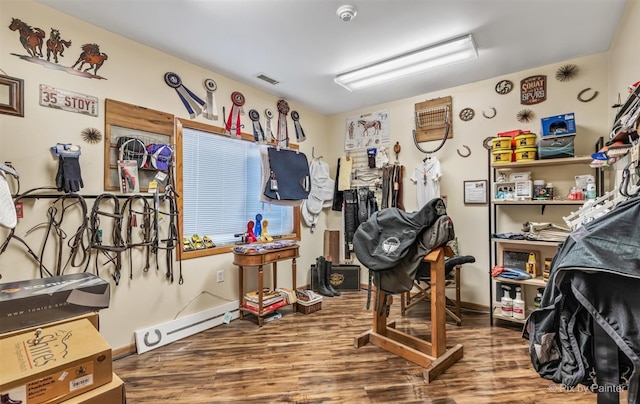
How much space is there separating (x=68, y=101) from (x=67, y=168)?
0.54m

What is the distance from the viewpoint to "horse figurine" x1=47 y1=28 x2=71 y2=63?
7.22 ft

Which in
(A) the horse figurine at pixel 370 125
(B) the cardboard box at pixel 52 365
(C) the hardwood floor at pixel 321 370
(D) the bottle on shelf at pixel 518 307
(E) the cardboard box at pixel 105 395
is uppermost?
(A) the horse figurine at pixel 370 125

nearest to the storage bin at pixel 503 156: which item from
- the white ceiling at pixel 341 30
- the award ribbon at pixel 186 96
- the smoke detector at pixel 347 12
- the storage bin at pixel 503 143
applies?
the storage bin at pixel 503 143

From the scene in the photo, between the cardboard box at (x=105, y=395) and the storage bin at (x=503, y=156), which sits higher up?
the storage bin at (x=503, y=156)

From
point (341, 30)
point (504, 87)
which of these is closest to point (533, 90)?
point (504, 87)

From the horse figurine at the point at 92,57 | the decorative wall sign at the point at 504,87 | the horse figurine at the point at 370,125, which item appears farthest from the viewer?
the horse figurine at the point at 370,125

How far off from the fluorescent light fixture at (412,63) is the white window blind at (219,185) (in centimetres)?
150

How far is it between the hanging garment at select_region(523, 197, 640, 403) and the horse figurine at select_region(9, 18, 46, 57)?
3.37 m

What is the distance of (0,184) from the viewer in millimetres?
1664

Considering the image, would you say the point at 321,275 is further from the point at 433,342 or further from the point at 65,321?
the point at 65,321

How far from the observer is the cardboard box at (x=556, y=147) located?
2.79 metres

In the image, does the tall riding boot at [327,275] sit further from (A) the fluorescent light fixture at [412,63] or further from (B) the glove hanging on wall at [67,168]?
(B) the glove hanging on wall at [67,168]

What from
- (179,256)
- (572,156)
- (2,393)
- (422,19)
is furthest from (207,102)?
(572,156)

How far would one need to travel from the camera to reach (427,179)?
12.7ft
